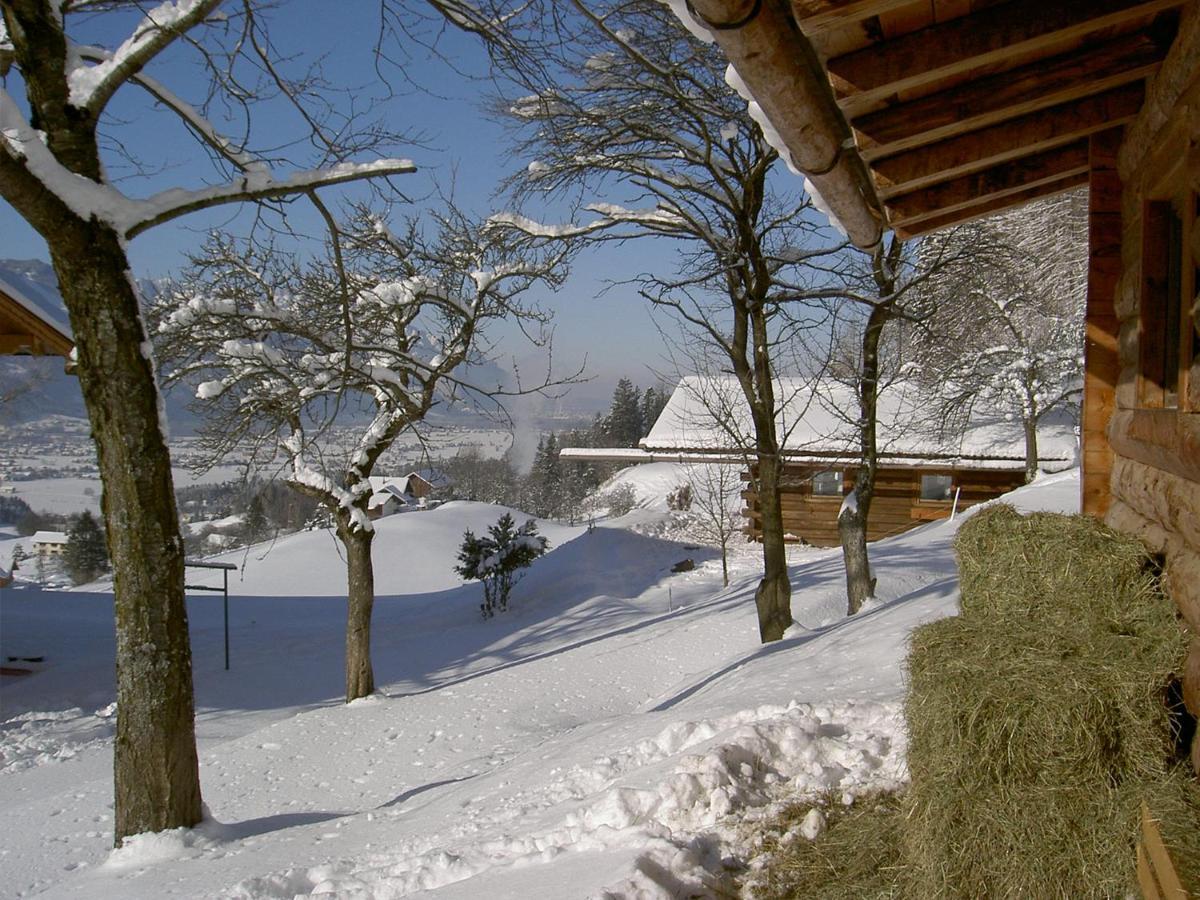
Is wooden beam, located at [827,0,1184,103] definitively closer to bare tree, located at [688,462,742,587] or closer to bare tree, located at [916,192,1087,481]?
bare tree, located at [916,192,1087,481]

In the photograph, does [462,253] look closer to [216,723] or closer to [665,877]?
[216,723]

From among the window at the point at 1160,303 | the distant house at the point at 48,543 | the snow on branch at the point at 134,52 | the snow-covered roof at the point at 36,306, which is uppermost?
the snow on branch at the point at 134,52

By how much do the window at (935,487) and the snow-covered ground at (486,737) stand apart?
4326 millimetres

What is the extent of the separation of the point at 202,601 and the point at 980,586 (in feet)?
62.2

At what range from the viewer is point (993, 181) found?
4379mm

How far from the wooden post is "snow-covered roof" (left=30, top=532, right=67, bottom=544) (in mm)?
41819

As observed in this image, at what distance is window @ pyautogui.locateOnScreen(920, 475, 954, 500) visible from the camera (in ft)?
70.3

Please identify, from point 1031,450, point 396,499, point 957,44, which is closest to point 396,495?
point 396,499

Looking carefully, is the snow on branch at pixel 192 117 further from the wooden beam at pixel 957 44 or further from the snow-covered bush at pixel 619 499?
the snow-covered bush at pixel 619 499

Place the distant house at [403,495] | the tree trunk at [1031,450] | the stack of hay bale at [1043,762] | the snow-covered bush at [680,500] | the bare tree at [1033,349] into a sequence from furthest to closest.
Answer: the distant house at [403,495], the snow-covered bush at [680,500], the bare tree at [1033,349], the tree trunk at [1031,450], the stack of hay bale at [1043,762]

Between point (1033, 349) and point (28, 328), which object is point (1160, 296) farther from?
point (1033, 349)

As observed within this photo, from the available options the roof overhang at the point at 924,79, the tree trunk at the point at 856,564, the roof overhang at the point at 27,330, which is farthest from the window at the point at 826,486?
the roof overhang at the point at 924,79

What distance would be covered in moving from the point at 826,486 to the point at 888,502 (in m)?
1.61

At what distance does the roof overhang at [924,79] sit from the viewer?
242cm
